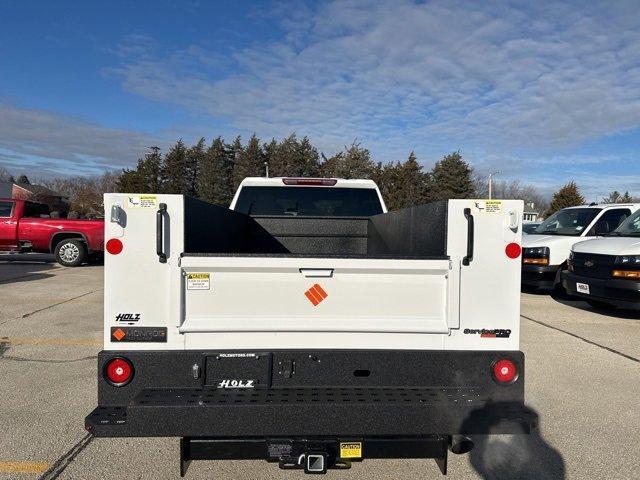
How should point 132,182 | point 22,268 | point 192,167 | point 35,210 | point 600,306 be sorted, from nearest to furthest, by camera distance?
1. point 600,306
2. point 22,268
3. point 35,210
4. point 132,182
5. point 192,167

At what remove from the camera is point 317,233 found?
566 centimetres

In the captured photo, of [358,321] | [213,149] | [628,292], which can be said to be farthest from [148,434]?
[213,149]

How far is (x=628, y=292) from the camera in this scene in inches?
318

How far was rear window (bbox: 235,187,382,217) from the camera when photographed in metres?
6.34

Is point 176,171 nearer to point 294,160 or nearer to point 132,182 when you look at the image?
point 132,182

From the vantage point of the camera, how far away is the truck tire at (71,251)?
15.2 m

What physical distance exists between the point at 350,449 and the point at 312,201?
13.6 ft

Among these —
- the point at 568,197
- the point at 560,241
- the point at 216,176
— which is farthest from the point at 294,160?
the point at 560,241

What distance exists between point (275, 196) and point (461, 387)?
411 centimetres

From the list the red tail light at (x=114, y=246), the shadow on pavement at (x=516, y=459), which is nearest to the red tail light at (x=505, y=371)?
the shadow on pavement at (x=516, y=459)

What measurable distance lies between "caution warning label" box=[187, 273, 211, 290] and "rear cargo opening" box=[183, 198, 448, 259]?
0.12 meters

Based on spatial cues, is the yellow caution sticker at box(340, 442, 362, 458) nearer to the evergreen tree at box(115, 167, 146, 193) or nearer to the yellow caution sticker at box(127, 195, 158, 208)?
the yellow caution sticker at box(127, 195, 158, 208)

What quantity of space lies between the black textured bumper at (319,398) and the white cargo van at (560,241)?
8995 millimetres

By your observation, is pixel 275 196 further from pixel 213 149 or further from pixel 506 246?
pixel 213 149
